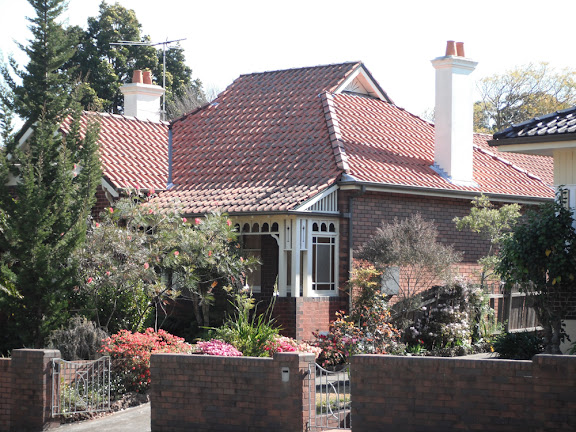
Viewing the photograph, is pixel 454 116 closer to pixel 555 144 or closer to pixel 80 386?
pixel 555 144

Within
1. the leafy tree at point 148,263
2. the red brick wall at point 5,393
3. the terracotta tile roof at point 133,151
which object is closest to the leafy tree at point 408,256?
the leafy tree at point 148,263

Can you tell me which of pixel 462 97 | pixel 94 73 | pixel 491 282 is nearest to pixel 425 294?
pixel 491 282

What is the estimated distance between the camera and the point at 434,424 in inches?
416

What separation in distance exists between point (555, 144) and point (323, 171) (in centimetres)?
628

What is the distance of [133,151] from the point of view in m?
22.2

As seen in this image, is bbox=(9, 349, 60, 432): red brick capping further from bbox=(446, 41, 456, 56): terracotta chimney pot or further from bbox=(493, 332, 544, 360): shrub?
bbox=(446, 41, 456, 56): terracotta chimney pot

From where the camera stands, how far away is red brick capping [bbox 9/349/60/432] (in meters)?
12.9

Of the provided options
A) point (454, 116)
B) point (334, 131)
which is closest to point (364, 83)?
point (454, 116)

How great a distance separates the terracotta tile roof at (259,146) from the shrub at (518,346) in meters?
4.86

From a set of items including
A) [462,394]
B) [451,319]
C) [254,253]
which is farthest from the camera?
[254,253]

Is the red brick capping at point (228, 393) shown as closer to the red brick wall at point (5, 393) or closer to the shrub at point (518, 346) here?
the red brick wall at point (5, 393)

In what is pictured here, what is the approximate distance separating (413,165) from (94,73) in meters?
A: 26.9

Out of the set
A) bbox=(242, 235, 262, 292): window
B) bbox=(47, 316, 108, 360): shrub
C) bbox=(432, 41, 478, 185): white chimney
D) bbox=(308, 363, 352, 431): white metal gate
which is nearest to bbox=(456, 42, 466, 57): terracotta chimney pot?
bbox=(432, 41, 478, 185): white chimney

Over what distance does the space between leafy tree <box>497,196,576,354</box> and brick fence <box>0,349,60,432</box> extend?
7.26 metres
